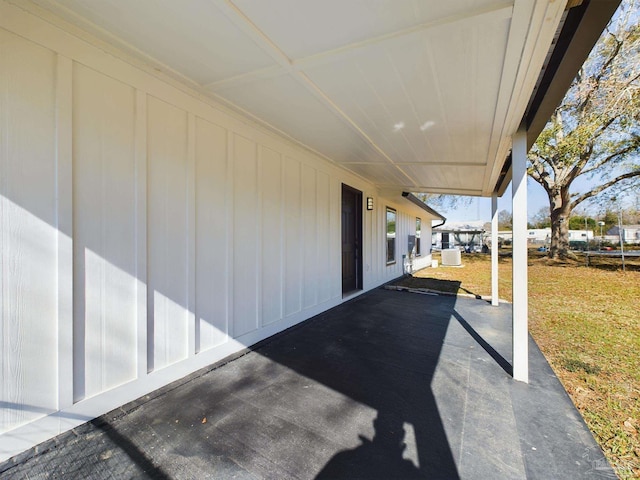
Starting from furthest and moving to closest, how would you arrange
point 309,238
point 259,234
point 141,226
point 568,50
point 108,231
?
point 309,238 → point 259,234 → point 141,226 → point 108,231 → point 568,50

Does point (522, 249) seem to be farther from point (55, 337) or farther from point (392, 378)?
point (55, 337)

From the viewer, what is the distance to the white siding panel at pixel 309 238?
14.0 feet

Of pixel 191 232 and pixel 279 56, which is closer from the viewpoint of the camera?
pixel 279 56

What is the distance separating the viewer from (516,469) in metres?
1.56

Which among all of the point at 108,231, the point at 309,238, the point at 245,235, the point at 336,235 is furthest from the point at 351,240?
the point at 108,231

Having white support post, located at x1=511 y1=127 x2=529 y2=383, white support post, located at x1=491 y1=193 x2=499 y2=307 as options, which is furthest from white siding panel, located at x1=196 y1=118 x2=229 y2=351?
white support post, located at x1=491 y1=193 x2=499 y2=307

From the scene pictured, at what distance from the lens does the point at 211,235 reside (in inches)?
110

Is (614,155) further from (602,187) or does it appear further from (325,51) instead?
(325,51)

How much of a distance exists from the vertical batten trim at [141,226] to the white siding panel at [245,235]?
0.95m

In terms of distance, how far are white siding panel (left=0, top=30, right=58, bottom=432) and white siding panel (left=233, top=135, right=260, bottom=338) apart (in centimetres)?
153

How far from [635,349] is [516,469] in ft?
11.3

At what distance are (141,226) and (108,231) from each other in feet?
0.76

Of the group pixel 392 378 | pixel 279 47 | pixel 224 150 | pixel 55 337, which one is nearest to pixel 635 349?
pixel 392 378

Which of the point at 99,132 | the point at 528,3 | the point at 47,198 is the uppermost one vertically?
the point at 528,3
